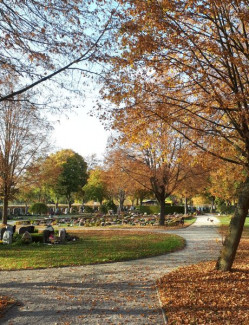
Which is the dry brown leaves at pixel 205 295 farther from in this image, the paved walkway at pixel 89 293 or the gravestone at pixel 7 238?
the gravestone at pixel 7 238

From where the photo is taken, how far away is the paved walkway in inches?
202

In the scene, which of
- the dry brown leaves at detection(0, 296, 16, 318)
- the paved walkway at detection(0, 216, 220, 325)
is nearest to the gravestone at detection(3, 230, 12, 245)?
the paved walkway at detection(0, 216, 220, 325)

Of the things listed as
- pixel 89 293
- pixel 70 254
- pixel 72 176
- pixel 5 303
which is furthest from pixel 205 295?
pixel 72 176

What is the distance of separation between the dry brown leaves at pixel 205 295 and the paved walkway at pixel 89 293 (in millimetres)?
316

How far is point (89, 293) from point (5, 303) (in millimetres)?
1707

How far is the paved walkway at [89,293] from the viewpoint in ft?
16.8

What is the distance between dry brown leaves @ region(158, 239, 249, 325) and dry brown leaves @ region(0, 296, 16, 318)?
293cm

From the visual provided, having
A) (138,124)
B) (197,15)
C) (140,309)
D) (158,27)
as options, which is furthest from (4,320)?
(197,15)

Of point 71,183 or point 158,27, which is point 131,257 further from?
point 71,183

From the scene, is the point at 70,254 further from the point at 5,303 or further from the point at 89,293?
the point at 5,303

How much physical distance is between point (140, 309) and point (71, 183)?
53.6 m

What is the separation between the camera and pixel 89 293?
21.4 ft

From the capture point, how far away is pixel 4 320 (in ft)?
16.6

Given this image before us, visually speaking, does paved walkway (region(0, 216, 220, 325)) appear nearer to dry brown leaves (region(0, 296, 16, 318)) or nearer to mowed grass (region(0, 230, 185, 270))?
dry brown leaves (region(0, 296, 16, 318))
